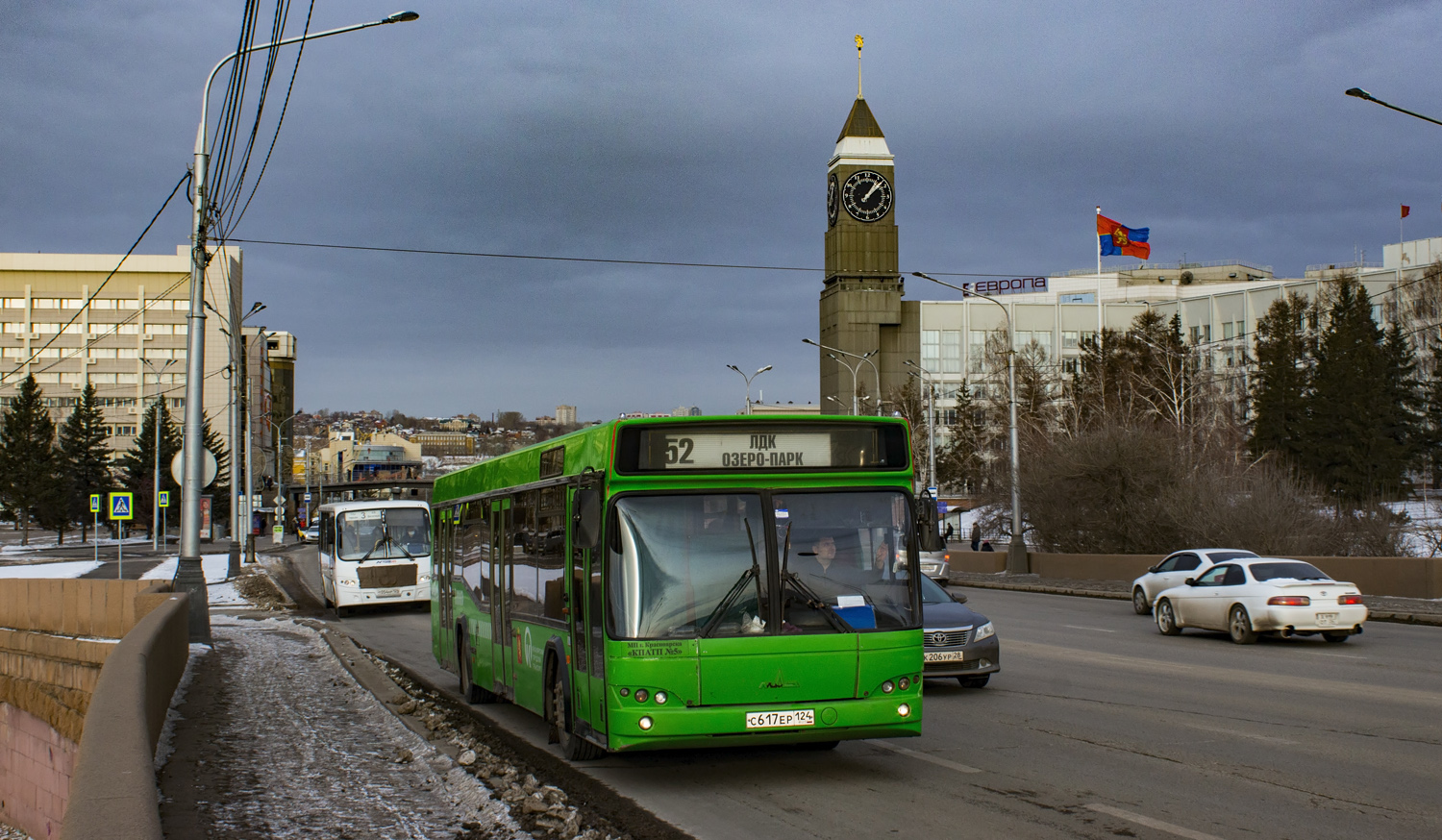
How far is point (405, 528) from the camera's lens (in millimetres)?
30156

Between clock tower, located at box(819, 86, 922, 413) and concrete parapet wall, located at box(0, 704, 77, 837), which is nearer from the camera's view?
concrete parapet wall, located at box(0, 704, 77, 837)

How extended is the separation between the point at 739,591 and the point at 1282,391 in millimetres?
76610

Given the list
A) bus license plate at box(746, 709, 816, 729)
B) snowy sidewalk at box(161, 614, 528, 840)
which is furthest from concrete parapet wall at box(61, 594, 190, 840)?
bus license plate at box(746, 709, 816, 729)

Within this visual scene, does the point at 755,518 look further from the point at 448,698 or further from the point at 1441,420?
the point at 1441,420

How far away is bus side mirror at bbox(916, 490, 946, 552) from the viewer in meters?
9.04

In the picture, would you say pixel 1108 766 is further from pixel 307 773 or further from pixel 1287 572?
pixel 1287 572

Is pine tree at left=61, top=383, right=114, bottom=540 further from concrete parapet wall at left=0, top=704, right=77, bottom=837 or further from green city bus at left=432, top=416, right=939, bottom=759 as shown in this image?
green city bus at left=432, top=416, right=939, bottom=759

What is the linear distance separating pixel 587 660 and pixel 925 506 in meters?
2.70

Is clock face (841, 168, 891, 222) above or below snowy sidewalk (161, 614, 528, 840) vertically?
above

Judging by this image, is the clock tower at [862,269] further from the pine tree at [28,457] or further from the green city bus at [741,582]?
the green city bus at [741,582]

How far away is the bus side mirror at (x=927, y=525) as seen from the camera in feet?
29.7

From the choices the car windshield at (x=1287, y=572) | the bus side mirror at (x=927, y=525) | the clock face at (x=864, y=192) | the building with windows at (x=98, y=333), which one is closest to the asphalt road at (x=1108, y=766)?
the bus side mirror at (x=927, y=525)

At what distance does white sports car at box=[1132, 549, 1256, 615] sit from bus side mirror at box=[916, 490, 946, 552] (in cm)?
1633

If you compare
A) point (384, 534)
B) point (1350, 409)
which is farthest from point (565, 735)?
point (1350, 409)
